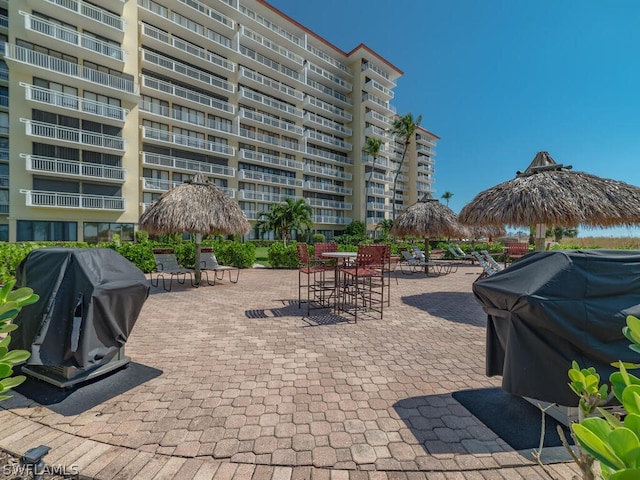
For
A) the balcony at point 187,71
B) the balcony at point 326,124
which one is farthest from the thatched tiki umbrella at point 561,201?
the balcony at point 326,124

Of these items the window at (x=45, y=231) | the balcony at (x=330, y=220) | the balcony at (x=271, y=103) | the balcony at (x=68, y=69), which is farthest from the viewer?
the balcony at (x=330, y=220)

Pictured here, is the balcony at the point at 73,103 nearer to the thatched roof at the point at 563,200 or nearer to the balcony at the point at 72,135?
the balcony at the point at 72,135

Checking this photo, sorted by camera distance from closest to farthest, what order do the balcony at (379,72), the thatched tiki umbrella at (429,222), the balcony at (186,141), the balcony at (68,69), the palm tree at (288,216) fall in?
the thatched tiki umbrella at (429,222) < the balcony at (68,69) < the balcony at (186,141) < the palm tree at (288,216) < the balcony at (379,72)

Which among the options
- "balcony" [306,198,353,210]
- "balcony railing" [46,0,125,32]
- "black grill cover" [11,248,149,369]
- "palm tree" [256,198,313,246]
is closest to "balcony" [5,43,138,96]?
"balcony railing" [46,0,125,32]

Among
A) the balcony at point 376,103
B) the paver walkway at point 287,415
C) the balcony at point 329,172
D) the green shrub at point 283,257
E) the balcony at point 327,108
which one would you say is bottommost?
the paver walkway at point 287,415

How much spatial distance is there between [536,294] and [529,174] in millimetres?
7617

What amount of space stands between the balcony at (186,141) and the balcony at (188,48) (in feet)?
23.7

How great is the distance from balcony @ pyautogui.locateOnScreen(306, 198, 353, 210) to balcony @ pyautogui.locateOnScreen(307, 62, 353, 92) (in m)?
15.4

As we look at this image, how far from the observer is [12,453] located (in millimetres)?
2344

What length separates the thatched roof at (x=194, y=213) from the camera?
987 cm

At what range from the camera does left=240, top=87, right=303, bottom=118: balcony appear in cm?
3071

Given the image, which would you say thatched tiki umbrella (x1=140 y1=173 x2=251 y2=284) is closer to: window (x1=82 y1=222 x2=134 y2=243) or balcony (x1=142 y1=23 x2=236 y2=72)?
window (x1=82 y1=222 x2=134 y2=243)

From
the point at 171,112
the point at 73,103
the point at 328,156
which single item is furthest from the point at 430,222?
the point at 328,156

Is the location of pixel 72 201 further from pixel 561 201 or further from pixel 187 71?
pixel 561 201
